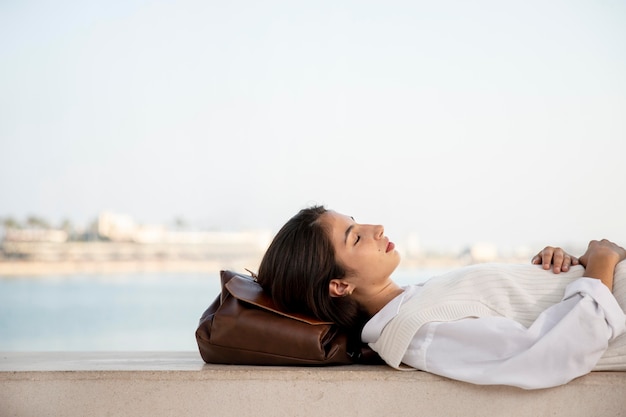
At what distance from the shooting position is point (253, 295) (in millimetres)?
2113

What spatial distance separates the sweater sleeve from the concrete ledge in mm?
67

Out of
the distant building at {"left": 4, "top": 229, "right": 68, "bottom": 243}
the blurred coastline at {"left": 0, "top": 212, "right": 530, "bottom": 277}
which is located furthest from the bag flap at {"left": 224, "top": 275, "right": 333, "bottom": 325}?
the distant building at {"left": 4, "top": 229, "right": 68, "bottom": 243}

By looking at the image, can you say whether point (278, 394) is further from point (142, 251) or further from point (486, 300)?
point (142, 251)

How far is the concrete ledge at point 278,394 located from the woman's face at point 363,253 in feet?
0.89

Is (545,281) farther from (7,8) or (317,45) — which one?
(7,8)

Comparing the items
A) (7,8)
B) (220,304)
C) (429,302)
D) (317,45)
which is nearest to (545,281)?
(429,302)

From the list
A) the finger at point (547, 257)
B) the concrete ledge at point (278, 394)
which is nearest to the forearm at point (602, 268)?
the finger at point (547, 257)

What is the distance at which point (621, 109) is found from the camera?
31125 mm

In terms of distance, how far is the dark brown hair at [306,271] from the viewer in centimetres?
213

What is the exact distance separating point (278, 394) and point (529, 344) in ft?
2.07

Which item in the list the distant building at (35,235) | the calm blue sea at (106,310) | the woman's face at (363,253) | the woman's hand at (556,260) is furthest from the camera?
the distant building at (35,235)

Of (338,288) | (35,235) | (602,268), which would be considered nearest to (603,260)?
(602,268)

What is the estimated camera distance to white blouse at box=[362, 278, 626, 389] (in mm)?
1898

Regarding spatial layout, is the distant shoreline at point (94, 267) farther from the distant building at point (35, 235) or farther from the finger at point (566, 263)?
the finger at point (566, 263)
